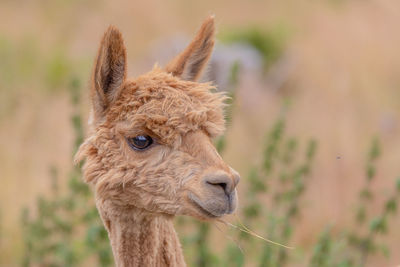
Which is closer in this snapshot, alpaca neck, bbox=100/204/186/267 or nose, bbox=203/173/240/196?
nose, bbox=203/173/240/196

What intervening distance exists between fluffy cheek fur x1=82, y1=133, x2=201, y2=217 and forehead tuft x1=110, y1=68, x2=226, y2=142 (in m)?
0.14

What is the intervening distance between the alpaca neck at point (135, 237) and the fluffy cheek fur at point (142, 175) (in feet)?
0.33

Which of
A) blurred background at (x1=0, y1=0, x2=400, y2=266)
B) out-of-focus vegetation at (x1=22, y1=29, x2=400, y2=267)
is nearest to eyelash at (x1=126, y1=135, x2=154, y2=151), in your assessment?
blurred background at (x1=0, y1=0, x2=400, y2=266)

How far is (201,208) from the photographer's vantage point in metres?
3.39

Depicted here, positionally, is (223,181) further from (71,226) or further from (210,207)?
(71,226)

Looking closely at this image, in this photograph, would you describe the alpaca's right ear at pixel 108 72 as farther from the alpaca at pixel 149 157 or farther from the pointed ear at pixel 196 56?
the pointed ear at pixel 196 56

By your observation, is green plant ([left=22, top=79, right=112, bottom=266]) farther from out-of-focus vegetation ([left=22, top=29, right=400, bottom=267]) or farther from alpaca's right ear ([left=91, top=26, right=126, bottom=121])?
alpaca's right ear ([left=91, top=26, right=126, bottom=121])

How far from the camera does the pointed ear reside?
4.02 m

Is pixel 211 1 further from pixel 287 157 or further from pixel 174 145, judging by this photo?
pixel 174 145

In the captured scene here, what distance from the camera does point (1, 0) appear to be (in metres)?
17.8

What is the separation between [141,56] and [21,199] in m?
8.09

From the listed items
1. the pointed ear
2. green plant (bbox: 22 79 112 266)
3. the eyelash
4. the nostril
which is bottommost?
green plant (bbox: 22 79 112 266)

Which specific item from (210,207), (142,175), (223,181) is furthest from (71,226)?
(223,181)

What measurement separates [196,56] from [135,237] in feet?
4.33
